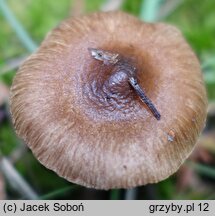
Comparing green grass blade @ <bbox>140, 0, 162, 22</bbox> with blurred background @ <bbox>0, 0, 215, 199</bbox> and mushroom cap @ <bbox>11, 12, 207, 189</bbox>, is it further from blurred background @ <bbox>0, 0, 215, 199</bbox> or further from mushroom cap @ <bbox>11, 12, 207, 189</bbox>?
mushroom cap @ <bbox>11, 12, 207, 189</bbox>

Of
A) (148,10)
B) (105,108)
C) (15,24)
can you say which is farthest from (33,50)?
(105,108)

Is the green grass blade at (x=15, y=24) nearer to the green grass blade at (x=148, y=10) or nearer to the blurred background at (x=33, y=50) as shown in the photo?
the blurred background at (x=33, y=50)

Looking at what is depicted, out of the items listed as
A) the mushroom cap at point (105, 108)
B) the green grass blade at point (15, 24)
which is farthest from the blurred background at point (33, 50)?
the mushroom cap at point (105, 108)

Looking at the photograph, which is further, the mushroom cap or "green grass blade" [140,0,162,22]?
"green grass blade" [140,0,162,22]

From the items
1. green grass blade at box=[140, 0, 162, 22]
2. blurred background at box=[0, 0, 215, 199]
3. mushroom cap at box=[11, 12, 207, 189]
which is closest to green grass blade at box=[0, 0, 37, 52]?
blurred background at box=[0, 0, 215, 199]

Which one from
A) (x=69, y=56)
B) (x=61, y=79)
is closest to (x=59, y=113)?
(x=61, y=79)

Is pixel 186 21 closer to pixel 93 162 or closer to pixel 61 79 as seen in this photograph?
pixel 61 79

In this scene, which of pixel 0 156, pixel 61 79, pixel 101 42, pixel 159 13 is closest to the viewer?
pixel 61 79
